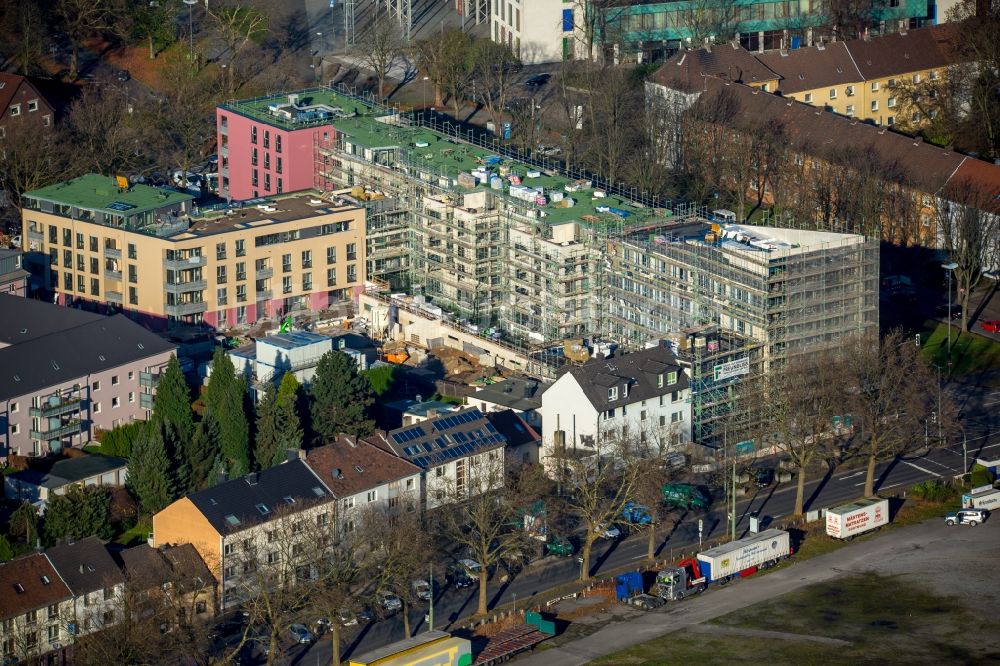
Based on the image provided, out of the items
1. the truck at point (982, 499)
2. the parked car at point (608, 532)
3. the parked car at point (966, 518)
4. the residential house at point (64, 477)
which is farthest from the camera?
the truck at point (982, 499)

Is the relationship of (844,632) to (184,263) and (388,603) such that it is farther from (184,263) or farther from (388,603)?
(184,263)

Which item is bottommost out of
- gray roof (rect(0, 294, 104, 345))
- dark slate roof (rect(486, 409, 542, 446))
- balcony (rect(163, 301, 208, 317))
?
dark slate roof (rect(486, 409, 542, 446))

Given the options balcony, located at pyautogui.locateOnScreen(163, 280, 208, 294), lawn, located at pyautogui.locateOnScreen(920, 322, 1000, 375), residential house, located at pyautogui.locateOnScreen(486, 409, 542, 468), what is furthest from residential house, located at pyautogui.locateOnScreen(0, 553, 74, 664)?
lawn, located at pyautogui.locateOnScreen(920, 322, 1000, 375)

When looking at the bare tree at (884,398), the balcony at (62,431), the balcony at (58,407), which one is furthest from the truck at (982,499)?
the balcony at (58,407)

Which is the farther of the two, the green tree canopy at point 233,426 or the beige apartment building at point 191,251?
the beige apartment building at point 191,251

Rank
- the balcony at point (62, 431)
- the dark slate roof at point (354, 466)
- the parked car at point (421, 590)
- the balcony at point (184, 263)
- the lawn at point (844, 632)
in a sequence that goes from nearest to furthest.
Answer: the lawn at point (844, 632) < the parked car at point (421, 590) < the dark slate roof at point (354, 466) < the balcony at point (62, 431) < the balcony at point (184, 263)

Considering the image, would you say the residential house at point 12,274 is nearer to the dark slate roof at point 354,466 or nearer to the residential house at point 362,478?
the dark slate roof at point 354,466

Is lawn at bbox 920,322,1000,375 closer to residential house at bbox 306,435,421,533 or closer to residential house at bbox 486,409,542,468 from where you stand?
residential house at bbox 486,409,542,468

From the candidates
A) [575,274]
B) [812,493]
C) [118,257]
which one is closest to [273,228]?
[118,257]
